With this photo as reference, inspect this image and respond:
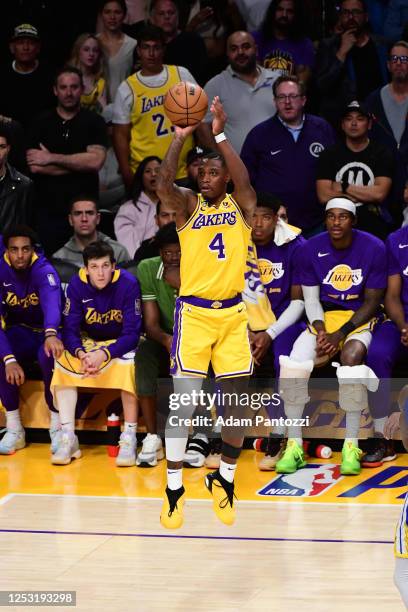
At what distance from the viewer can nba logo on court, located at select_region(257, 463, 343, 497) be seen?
8.34 metres

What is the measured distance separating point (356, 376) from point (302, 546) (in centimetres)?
182

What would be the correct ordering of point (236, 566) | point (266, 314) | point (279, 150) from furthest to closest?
point (279, 150), point (266, 314), point (236, 566)

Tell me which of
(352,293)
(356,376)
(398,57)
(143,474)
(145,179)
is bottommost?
(143,474)

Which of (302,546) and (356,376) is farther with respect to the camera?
(356,376)

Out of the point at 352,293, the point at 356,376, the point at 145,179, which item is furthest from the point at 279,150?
the point at 356,376

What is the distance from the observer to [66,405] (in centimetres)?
922

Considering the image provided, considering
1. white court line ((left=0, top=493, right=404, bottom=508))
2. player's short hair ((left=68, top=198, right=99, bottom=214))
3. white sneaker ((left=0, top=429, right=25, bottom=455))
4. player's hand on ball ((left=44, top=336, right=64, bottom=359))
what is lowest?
white court line ((left=0, top=493, right=404, bottom=508))

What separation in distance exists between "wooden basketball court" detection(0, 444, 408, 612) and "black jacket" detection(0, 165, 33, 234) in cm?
219

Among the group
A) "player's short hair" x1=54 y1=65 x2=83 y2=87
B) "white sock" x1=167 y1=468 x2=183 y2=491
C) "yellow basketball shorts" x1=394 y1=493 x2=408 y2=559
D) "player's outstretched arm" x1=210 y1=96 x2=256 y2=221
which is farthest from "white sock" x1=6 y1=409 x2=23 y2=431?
"yellow basketball shorts" x1=394 y1=493 x2=408 y2=559

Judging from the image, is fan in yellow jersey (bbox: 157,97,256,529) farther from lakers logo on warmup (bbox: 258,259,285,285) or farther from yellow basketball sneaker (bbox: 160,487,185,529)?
lakers logo on warmup (bbox: 258,259,285,285)

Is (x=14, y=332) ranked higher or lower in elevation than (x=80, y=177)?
lower

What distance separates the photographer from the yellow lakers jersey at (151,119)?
434 inches

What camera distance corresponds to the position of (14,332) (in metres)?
9.70

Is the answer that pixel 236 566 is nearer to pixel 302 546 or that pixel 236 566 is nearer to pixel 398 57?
pixel 302 546
